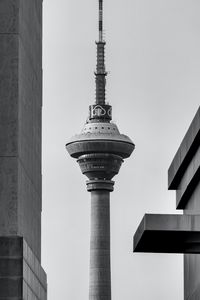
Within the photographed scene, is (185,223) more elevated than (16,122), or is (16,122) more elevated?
(16,122)

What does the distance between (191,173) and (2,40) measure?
12.8 meters

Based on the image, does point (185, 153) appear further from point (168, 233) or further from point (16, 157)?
point (168, 233)

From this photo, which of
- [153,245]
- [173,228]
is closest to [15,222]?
A: [153,245]

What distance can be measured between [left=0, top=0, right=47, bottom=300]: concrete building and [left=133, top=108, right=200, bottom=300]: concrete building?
7479 millimetres

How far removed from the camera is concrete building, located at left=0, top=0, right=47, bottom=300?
58.4 metres

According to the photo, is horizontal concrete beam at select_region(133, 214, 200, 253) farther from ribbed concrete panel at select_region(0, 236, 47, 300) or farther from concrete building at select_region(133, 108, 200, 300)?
ribbed concrete panel at select_region(0, 236, 47, 300)

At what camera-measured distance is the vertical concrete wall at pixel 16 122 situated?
59.7m

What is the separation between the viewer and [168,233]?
41.1 m

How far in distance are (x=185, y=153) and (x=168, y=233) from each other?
13754mm

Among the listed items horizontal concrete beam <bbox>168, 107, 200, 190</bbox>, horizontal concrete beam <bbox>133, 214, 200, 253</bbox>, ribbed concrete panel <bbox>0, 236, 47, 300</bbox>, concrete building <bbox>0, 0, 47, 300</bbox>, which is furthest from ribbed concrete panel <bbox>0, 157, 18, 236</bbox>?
horizontal concrete beam <bbox>133, 214, 200, 253</bbox>

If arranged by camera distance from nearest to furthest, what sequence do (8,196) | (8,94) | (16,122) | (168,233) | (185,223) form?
(185,223) → (168,233) → (8,196) → (16,122) → (8,94)

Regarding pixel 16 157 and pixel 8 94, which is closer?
pixel 16 157

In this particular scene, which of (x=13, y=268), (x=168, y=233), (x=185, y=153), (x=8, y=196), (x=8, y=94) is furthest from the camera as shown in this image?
(x=8, y=94)

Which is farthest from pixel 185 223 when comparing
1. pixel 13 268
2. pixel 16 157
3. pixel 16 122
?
pixel 16 122
